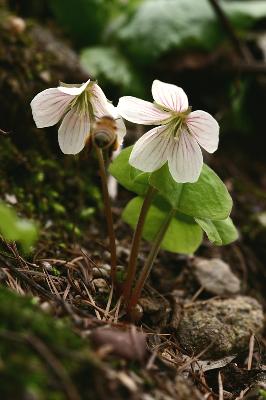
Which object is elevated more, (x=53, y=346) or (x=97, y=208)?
(x=53, y=346)

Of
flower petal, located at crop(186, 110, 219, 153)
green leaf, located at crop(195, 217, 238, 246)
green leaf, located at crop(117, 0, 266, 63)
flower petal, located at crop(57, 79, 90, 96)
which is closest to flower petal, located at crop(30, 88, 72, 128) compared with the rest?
flower petal, located at crop(57, 79, 90, 96)

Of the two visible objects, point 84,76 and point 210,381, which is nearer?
point 210,381

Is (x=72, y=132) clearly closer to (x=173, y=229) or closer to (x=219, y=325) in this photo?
(x=173, y=229)

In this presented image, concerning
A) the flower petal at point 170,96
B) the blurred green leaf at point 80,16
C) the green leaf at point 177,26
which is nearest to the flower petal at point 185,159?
the flower petal at point 170,96

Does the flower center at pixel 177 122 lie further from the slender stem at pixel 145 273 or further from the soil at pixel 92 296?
the soil at pixel 92 296

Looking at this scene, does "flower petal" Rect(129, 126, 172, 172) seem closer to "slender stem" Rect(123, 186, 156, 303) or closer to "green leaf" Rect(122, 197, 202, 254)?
"slender stem" Rect(123, 186, 156, 303)

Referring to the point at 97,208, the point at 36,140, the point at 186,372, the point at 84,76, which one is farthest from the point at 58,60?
the point at 186,372

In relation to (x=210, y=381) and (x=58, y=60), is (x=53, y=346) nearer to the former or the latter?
(x=210, y=381)
